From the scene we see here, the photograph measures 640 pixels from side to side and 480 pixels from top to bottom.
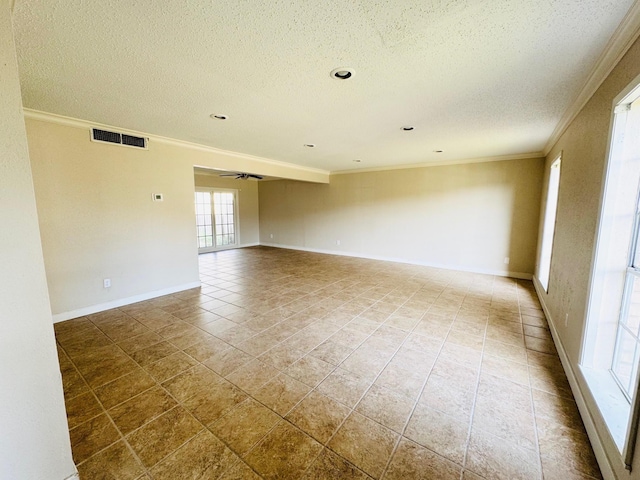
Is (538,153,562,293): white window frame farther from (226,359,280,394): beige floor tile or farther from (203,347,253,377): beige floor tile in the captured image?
(203,347,253,377): beige floor tile

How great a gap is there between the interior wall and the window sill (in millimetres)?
2754

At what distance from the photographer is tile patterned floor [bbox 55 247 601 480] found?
1448 mm

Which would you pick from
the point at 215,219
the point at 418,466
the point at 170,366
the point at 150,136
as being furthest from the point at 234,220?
the point at 418,466

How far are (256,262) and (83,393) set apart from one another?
187 inches

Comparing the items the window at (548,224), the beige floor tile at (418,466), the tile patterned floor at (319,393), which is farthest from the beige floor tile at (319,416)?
the window at (548,224)

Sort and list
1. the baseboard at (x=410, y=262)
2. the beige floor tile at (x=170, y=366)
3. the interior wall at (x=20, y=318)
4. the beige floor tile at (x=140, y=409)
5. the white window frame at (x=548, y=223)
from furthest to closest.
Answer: the baseboard at (x=410, y=262) < the white window frame at (x=548, y=223) < the beige floor tile at (x=170, y=366) < the beige floor tile at (x=140, y=409) < the interior wall at (x=20, y=318)

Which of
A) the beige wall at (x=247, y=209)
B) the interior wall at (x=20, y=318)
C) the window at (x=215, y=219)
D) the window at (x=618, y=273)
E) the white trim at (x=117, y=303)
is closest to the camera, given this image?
the interior wall at (x=20, y=318)

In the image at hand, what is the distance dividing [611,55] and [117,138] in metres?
5.00

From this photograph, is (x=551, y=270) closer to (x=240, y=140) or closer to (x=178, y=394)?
(x=178, y=394)

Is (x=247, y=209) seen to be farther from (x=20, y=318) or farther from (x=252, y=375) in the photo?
(x=20, y=318)

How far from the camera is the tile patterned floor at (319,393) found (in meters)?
1.45

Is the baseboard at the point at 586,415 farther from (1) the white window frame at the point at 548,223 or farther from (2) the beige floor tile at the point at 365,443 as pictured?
(1) the white window frame at the point at 548,223

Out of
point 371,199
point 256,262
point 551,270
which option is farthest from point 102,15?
point 371,199

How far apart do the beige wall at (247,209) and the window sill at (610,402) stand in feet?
28.2
